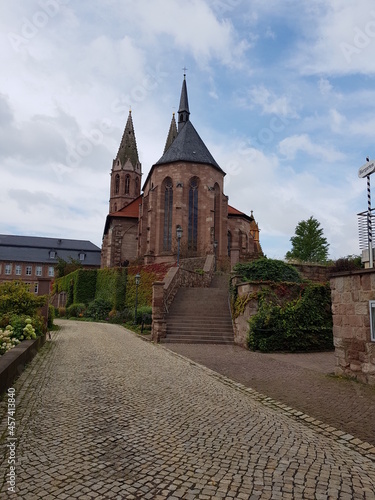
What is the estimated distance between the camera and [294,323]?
14.0 metres

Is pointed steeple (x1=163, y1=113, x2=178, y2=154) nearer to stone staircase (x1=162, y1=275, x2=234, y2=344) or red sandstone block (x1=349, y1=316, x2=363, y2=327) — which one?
stone staircase (x1=162, y1=275, x2=234, y2=344)

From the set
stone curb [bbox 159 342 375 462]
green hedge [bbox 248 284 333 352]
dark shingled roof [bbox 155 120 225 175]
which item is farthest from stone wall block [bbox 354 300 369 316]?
dark shingled roof [bbox 155 120 225 175]

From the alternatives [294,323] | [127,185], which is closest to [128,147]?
[127,185]

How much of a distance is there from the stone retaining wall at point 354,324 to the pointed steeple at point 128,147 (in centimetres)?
5717

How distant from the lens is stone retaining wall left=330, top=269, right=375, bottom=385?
26.4ft

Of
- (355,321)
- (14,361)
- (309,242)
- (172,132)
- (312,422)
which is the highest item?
(172,132)

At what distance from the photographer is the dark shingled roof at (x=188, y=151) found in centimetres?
3866

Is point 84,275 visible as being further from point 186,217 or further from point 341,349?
point 341,349

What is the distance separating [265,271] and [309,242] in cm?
3193

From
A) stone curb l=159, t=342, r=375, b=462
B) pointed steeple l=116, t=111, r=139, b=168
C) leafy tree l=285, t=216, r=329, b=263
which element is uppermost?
pointed steeple l=116, t=111, r=139, b=168

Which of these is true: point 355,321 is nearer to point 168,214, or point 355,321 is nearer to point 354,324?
point 354,324

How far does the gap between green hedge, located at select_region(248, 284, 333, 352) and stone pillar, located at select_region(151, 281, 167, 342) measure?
3690 millimetres

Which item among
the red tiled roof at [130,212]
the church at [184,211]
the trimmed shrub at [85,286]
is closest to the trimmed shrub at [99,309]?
the trimmed shrub at [85,286]

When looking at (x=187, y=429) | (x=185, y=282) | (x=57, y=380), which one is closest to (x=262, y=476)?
(x=187, y=429)
